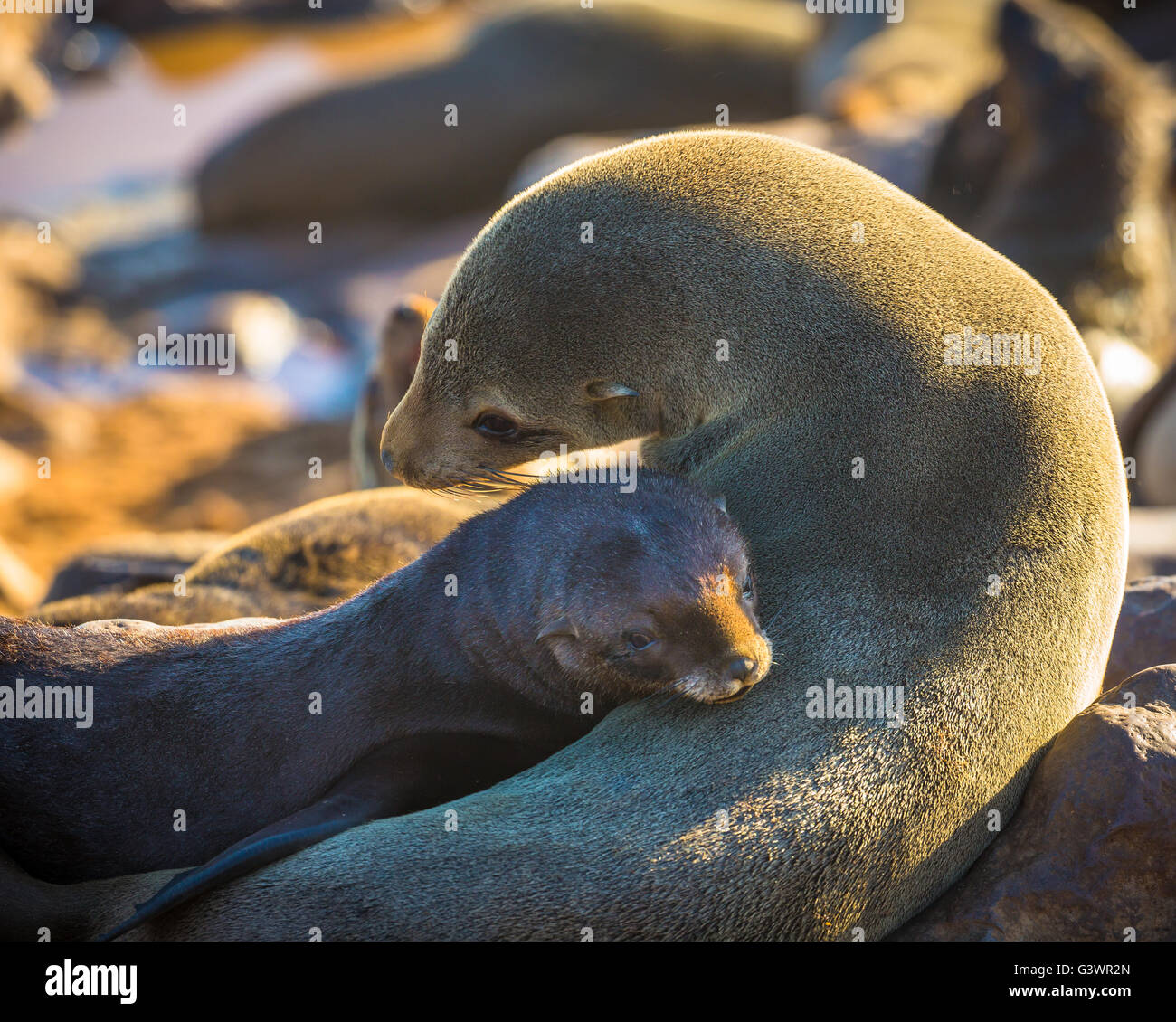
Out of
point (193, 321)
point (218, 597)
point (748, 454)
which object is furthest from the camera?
point (193, 321)

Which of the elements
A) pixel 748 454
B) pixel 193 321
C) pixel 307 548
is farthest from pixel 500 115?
pixel 748 454

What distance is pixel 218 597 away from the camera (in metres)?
5.00

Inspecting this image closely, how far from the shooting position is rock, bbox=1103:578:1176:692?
4590mm

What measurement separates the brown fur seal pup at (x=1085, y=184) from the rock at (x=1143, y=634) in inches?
217

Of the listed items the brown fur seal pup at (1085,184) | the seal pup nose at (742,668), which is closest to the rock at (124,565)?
the seal pup nose at (742,668)

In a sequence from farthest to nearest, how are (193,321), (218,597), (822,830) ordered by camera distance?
(193,321) → (218,597) → (822,830)

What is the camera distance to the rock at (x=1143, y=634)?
4590 mm

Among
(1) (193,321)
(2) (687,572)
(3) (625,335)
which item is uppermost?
(3) (625,335)

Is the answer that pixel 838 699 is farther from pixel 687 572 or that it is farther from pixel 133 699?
pixel 133 699

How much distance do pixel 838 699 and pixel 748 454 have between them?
2.66ft

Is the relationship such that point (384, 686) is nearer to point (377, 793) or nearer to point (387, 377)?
point (377, 793)

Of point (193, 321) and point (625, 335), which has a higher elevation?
point (625, 335)

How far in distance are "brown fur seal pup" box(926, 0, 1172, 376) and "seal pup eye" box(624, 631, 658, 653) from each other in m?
7.34

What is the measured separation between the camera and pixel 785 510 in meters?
3.71
